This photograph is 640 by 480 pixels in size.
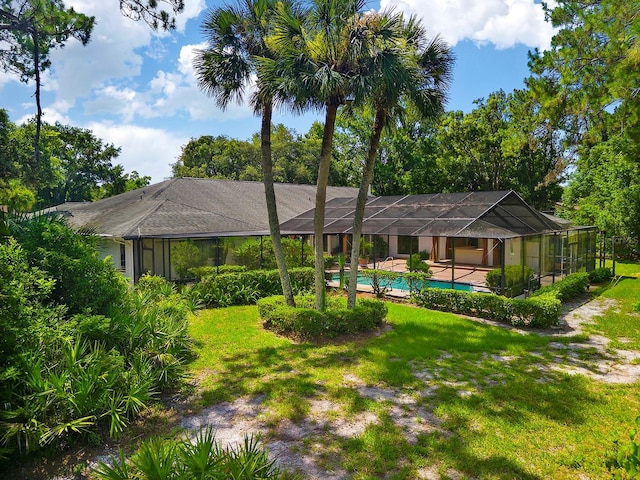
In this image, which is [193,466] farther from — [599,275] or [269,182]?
[599,275]

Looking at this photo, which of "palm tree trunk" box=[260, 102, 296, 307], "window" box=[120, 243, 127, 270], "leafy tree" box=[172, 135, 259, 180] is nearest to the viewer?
"palm tree trunk" box=[260, 102, 296, 307]

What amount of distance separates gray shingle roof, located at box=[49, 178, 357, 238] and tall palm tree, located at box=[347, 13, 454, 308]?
340 inches

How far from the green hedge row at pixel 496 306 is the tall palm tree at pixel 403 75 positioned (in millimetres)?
3681

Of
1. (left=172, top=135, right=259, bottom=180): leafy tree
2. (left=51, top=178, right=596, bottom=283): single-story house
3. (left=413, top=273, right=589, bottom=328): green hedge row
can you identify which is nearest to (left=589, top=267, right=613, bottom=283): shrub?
(left=51, top=178, right=596, bottom=283): single-story house

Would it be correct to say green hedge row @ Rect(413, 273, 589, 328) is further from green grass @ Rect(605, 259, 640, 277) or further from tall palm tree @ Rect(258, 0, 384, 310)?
green grass @ Rect(605, 259, 640, 277)

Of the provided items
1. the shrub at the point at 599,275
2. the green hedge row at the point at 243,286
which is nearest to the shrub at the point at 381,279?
the green hedge row at the point at 243,286

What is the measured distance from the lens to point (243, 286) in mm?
13680

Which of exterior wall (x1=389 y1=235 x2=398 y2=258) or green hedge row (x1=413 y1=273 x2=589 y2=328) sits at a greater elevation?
exterior wall (x1=389 y1=235 x2=398 y2=258)

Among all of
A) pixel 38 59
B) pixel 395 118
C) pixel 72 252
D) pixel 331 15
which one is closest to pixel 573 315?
pixel 395 118

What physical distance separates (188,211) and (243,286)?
614 centimetres

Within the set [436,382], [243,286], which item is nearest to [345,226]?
[243,286]

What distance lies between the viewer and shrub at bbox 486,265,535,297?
13.0 meters

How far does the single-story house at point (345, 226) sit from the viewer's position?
48.2ft

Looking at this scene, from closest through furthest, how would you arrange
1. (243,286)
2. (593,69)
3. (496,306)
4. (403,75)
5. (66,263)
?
(66,263) < (403,75) < (496,306) < (593,69) < (243,286)
